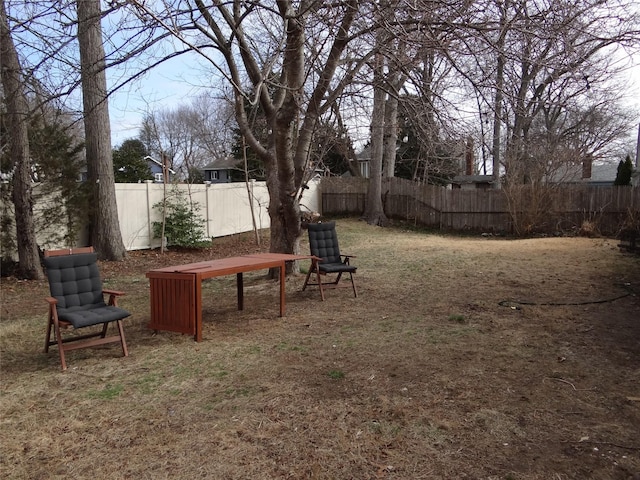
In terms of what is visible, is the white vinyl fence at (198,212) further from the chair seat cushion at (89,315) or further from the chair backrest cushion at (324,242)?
the chair seat cushion at (89,315)

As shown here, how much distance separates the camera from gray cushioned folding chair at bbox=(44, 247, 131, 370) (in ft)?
15.0

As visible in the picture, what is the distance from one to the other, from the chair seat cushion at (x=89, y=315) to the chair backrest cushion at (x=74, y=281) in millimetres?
73

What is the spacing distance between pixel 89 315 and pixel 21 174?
515cm

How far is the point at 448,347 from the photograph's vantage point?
485 centimetres

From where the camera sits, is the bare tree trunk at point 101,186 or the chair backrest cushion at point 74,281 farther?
the bare tree trunk at point 101,186

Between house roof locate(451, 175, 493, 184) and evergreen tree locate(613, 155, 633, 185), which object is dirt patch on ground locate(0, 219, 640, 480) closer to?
evergreen tree locate(613, 155, 633, 185)

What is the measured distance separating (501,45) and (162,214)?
9403mm

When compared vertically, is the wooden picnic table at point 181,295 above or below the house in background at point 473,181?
below

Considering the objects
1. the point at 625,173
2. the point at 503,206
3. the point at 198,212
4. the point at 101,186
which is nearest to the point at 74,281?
the point at 101,186

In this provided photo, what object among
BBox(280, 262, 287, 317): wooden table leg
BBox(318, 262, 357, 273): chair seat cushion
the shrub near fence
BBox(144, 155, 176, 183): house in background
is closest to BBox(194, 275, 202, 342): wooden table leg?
BBox(280, 262, 287, 317): wooden table leg

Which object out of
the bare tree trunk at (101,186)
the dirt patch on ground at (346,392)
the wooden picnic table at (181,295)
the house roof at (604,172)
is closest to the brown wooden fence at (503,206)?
the dirt patch on ground at (346,392)

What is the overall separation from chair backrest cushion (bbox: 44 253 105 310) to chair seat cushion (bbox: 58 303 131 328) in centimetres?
7

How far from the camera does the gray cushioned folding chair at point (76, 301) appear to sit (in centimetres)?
456

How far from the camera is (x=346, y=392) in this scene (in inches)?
150
